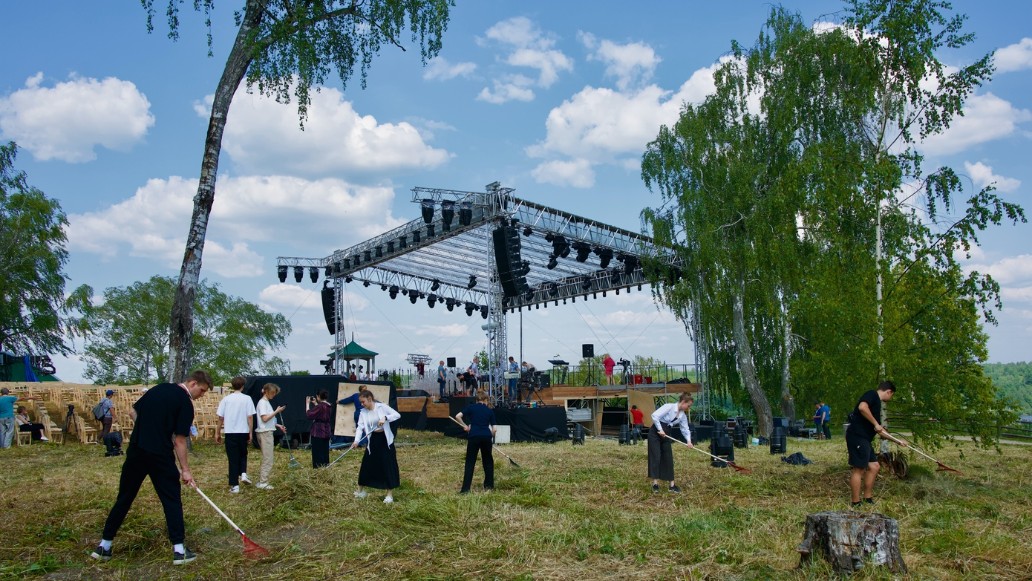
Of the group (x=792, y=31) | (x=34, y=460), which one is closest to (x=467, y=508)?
(x=34, y=460)

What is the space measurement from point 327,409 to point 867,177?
8935 mm

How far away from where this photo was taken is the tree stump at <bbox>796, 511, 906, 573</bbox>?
18.4ft

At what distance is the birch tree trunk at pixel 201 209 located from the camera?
13445 mm

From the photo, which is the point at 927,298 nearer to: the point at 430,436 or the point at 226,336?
the point at 430,436

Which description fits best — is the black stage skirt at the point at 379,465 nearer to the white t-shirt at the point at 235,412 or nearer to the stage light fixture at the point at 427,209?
the white t-shirt at the point at 235,412

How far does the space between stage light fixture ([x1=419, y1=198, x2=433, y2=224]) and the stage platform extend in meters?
5.45

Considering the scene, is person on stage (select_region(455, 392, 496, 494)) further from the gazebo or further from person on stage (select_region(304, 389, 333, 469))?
the gazebo

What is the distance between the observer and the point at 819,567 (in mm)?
5637

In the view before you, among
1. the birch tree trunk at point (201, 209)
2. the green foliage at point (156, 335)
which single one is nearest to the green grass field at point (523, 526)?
the birch tree trunk at point (201, 209)

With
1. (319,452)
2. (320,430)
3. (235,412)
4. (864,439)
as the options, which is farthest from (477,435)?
(864,439)

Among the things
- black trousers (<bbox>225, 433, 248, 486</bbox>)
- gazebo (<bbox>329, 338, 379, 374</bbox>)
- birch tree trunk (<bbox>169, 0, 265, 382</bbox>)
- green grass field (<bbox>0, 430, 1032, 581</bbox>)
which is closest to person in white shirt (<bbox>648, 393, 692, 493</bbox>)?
green grass field (<bbox>0, 430, 1032, 581</bbox>)

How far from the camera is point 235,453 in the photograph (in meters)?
10.1

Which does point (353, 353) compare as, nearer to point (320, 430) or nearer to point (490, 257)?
point (490, 257)

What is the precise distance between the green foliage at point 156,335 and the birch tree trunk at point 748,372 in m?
28.0
